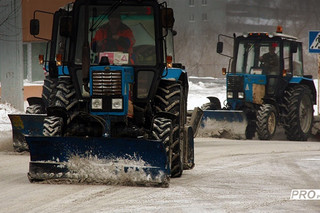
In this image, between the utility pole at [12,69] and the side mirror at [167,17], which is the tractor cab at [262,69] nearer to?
the utility pole at [12,69]

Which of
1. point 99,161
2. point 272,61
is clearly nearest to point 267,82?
point 272,61

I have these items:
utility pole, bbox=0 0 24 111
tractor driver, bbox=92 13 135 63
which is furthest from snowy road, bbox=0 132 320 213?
utility pole, bbox=0 0 24 111

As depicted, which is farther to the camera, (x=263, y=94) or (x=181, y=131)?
(x=263, y=94)

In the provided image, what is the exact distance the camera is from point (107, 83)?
30.8 ft

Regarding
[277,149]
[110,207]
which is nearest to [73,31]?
[110,207]

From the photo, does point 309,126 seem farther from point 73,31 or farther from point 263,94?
point 73,31

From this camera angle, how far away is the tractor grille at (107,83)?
938 centimetres

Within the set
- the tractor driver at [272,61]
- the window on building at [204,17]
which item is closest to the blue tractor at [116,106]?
the tractor driver at [272,61]

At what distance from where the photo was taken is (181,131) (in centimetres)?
1050

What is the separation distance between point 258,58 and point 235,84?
879 mm

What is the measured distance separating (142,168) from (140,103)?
4.05 feet

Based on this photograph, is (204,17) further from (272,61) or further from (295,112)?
(295,112)

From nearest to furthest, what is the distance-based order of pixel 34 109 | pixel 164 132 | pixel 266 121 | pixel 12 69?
1. pixel 164 132
2. pixel 34 109
3. pixel 266 121
4. pixel 12 69

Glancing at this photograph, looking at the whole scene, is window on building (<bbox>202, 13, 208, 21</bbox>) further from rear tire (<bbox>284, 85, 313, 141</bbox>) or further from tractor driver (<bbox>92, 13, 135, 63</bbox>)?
tractor driver (<bbox>92, 13, 135, 63</bbox>)
